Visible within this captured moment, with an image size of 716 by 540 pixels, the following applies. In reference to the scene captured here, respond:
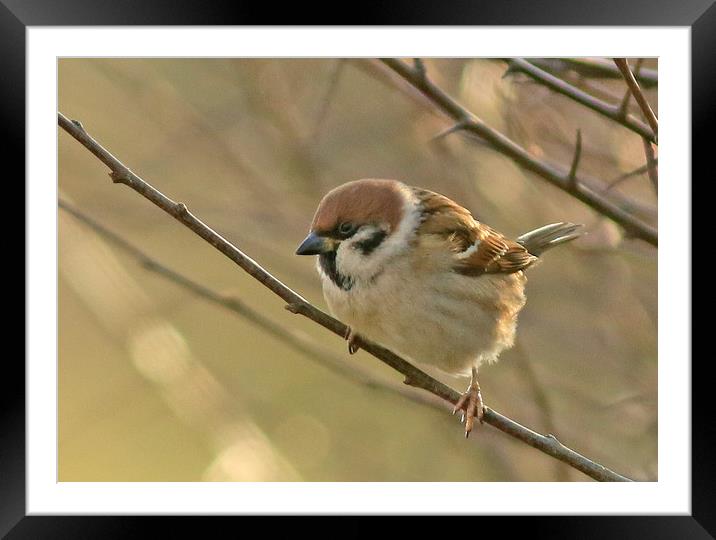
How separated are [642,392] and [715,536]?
1.54ft

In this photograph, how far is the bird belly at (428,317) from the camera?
8.30 feet

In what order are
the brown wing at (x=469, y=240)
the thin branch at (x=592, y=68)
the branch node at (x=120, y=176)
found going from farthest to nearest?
the brown wing at (x=469, y=240)
the thin branch at (x=592, y=68)
the branch node at (x=120, y=176)

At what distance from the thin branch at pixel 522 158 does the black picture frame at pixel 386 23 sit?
0.13m

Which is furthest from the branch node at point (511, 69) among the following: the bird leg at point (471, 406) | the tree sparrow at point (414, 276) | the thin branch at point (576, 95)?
the bird leg at point (471, 406)

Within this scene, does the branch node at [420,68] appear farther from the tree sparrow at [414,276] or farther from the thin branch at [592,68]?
the tree sparrow at [414,276]

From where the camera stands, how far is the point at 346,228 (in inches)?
99.9

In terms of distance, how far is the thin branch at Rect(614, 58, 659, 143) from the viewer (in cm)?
217

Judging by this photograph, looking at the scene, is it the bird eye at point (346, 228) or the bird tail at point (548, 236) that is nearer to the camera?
the bird eye at point (346, 228)

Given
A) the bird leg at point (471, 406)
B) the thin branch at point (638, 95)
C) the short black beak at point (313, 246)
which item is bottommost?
the bird leg at point (471, 406)

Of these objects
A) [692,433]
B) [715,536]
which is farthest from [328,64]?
[715,536]

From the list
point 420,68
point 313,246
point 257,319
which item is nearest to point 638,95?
point 420,68

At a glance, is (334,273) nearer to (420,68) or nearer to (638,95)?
(420,68)

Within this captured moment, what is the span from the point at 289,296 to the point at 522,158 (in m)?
0.75

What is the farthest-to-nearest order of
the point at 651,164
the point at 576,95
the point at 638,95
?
the point at 651,164 → the point at 576,95 → the point at 638,95
